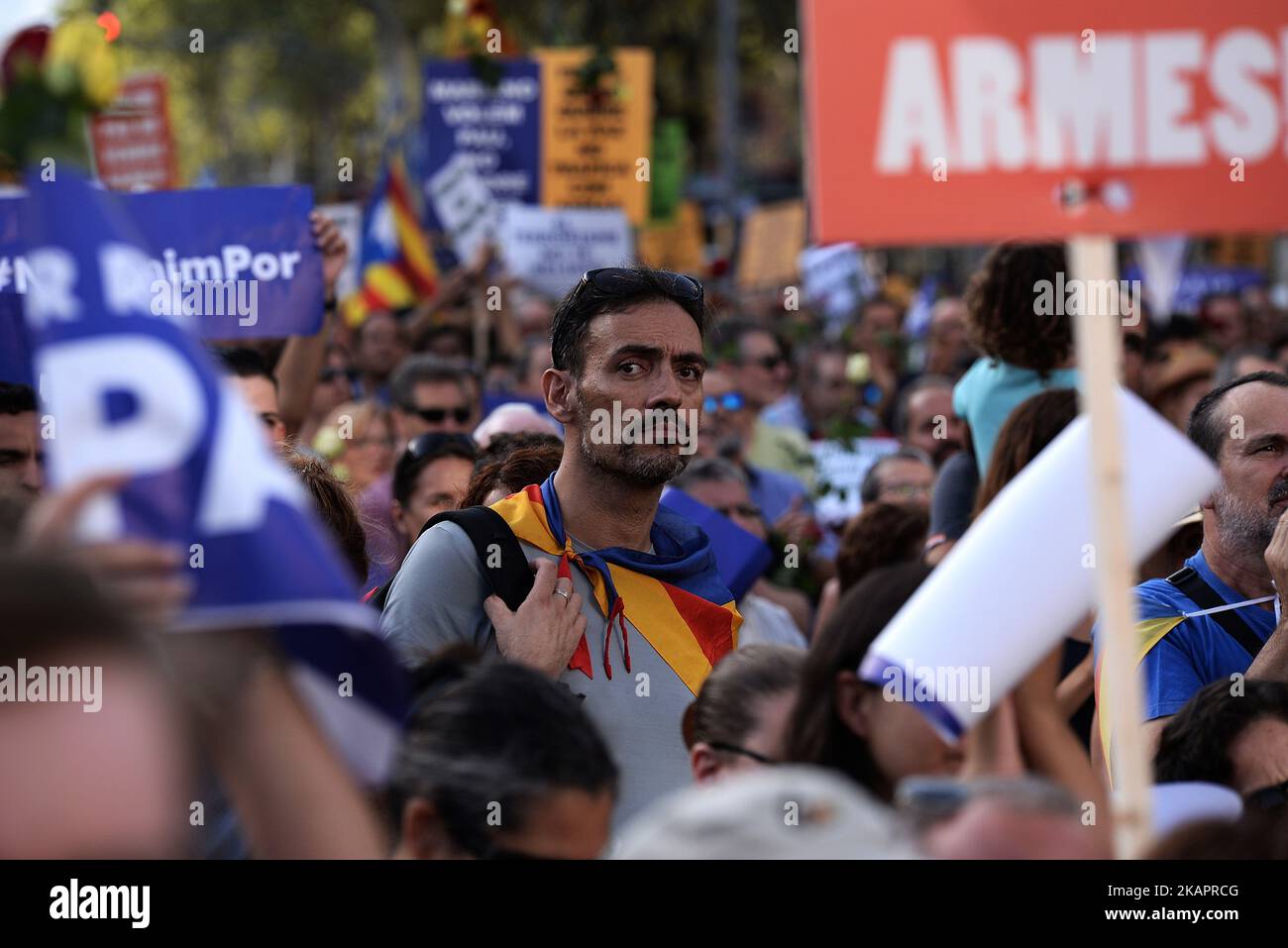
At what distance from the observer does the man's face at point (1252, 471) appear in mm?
4176

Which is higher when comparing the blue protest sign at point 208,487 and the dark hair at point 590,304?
the dark hair at point 590,304

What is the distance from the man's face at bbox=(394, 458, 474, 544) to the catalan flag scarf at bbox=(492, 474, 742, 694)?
1.83 m

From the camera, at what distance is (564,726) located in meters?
2.53

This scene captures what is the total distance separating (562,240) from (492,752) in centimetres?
986

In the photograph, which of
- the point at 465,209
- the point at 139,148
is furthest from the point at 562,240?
the point at 139,148

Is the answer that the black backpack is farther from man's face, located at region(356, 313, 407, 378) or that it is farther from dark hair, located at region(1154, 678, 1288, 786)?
man's face, located at region(356, 313, 407, 378)

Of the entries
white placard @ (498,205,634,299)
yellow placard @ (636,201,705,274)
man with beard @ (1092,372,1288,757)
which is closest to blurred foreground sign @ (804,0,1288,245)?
man with beard @ (1092,372,1288,757)

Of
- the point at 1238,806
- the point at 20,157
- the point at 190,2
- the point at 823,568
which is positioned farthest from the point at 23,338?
the point at 190,2

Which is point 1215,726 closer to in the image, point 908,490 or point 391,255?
point 908,490

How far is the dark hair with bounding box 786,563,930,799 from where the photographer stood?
2617mm

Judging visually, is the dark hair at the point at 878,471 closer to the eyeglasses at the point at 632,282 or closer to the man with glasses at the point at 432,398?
the man with glasses at the point at 432,398

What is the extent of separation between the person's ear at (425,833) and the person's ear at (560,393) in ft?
4.98

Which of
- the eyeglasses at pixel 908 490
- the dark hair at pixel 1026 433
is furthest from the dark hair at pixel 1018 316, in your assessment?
the eyeglasses at pixel 908 490

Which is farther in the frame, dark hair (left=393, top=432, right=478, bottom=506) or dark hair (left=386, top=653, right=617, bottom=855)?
dark hair (left=393, top=432, right=478, bottom=506)
